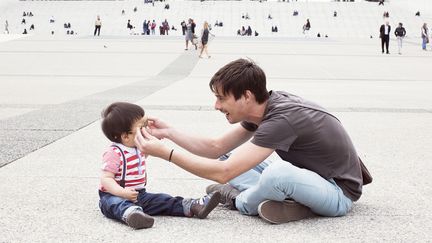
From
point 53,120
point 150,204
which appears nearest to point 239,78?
point 150,204

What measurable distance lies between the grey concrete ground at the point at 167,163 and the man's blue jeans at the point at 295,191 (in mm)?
82

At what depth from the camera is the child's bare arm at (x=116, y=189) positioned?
3725 millimetres

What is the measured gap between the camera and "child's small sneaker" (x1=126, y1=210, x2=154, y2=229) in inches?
142

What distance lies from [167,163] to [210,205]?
80.3 inches

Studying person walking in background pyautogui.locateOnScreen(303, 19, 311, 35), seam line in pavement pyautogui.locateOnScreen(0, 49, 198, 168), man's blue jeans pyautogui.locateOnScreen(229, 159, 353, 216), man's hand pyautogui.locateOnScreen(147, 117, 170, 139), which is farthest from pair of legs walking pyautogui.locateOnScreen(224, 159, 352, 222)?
person walking in background pyautogui.locateOnScreen(303, 19, 311, 35)

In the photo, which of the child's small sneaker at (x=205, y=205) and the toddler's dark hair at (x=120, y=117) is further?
the child's small sneaker at (x=205, y=205)

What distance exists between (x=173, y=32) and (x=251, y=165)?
56.0m

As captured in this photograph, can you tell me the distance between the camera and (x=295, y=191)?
3768 mm

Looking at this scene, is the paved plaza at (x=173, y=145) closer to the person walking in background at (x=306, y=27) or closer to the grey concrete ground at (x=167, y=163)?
the grey concrete ground at (x=167, y=163)

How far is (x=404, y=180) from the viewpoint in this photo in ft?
17.1

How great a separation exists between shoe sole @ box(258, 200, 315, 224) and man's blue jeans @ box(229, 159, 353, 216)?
0.04 m

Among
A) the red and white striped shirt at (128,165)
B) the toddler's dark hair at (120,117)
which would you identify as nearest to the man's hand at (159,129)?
the red and white striped shirt at (128,165)

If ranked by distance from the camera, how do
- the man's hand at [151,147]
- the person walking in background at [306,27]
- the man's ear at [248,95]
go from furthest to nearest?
the person walking in background at [306,27], the man's ear at [248,95], the man's hand at [151,147]

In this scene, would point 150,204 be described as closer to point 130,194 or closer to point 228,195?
point 130,194
